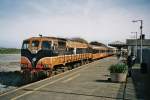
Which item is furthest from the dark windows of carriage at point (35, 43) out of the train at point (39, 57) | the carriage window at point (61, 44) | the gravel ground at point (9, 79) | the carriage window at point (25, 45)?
the gravel ground at point (9, 79)

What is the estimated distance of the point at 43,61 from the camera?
20.7m

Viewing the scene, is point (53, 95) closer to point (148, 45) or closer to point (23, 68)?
point (23, 68)

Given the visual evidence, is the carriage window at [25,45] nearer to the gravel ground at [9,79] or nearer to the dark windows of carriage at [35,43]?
the dark windows of carriage at [35,43]

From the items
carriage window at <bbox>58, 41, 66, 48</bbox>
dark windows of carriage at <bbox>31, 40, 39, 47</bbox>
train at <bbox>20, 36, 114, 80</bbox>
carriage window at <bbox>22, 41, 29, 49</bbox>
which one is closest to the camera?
train at <bbox>20, 36, 114, 80</bbox>

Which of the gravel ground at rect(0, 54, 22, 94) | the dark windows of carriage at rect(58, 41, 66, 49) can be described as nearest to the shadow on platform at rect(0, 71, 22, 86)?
the gravel ground at rect(0, 54, 22, 94)

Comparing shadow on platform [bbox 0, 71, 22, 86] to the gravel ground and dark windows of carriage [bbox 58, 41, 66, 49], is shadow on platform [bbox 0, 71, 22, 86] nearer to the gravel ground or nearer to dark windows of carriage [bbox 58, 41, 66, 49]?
the gravel ground

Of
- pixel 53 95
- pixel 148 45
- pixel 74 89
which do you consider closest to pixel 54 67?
pixel 74 89

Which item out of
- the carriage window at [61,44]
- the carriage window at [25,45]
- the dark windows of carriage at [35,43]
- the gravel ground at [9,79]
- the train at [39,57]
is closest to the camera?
the train at [39,57]

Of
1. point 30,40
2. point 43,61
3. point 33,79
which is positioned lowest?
point 33,79

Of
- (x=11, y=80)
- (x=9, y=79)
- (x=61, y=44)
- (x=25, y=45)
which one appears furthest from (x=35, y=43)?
(x=9, y=79)

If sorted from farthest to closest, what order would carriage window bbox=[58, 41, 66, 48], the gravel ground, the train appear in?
carriage window bbox=[58, 41, 66, 48] → the gravel ground → the train

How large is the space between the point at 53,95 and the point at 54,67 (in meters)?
9.90

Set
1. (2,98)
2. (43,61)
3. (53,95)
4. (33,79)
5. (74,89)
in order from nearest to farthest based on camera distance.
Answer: (2,98) < (53,95) < (74,89) < (43,61) < (33,79)

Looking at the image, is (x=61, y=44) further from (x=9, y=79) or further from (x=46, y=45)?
(x=9, y=79)
